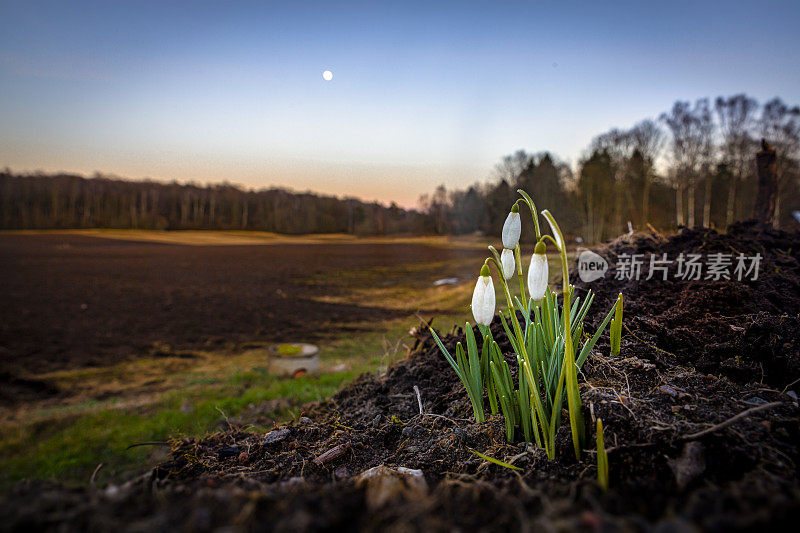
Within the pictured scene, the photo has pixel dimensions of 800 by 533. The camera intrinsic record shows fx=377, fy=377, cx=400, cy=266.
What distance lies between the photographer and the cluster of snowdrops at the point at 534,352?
1.25m

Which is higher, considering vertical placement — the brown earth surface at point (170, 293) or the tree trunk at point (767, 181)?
the tree trunk at point (767, 181)

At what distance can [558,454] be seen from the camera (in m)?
1.51

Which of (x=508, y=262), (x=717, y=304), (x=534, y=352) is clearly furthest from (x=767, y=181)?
(x=508, y=262)

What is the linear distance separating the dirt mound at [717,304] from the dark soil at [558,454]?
A: 1cm

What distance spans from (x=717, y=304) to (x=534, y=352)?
1922 mm

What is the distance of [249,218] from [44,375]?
18568mm

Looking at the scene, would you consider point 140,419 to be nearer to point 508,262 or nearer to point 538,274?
point 508,262

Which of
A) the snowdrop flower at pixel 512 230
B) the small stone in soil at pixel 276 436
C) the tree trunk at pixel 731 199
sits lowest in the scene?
the small stone in soil at pixel 276 436

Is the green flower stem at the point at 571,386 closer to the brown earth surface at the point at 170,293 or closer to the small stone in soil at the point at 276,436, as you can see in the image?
the small stone in soil at the point at 276,436

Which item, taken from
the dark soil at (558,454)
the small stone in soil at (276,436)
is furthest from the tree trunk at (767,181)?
the small stone in soil at (276,436)

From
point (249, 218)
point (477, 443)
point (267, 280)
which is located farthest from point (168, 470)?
point (249, 218)

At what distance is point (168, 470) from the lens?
1809 millimetres

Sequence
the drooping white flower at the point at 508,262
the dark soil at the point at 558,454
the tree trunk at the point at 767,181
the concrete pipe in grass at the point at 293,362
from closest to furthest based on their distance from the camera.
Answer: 1. the dark soil at the point at 558,454
2. the drooping white flower at the point at 508,262
3. the tree trunk at the point at 767,181
4. the concrete pipe in grass at the point at 293,362

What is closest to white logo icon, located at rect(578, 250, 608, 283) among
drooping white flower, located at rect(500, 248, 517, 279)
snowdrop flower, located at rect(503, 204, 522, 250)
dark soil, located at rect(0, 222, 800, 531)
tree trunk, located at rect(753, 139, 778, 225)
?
dark soil, located at rect(0, 222, 800, 531)
